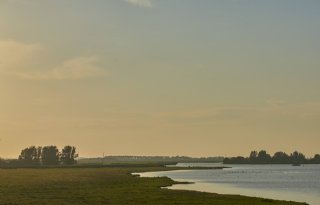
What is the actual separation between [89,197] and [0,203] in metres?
14.6

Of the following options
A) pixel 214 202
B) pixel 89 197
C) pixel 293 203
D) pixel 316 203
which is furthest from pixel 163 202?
pixel 316 203

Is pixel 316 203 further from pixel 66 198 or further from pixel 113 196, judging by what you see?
pixel 66 198

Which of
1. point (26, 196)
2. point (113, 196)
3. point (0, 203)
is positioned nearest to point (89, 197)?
point (113, 196)

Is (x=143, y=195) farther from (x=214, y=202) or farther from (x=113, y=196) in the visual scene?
(x=214, y=202)

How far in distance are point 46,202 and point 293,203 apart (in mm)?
33196

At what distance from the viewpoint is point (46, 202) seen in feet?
235

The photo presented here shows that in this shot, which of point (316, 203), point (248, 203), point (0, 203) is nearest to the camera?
point (0, 203)

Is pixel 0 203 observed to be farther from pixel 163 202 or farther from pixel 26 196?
pixel 163 202

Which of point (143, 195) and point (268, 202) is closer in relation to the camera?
point (268, 202)

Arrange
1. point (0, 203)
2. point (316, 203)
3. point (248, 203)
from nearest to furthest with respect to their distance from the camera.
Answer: point (0, 203) → point (248, 203) → point (316, 203)

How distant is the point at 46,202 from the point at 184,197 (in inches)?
840

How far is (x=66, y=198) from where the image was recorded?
7756 cm

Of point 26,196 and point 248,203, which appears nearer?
point 248,203

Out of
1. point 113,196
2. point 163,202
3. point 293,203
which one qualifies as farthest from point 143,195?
point 293,203
